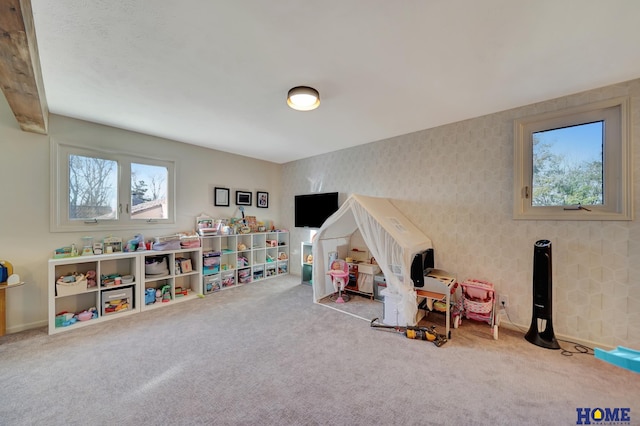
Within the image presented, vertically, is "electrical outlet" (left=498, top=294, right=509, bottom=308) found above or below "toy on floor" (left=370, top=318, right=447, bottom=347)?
above

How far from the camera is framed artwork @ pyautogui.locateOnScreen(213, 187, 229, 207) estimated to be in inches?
175

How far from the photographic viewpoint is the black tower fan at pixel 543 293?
233 cm

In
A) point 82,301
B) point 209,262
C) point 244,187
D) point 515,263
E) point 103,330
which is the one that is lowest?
point 103,330

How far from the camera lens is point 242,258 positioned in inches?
181

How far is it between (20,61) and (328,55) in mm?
2106

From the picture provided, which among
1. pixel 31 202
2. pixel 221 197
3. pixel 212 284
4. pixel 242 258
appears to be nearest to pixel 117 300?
pixel 212 284

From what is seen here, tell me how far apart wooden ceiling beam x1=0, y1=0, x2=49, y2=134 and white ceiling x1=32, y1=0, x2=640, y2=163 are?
0.18 meters

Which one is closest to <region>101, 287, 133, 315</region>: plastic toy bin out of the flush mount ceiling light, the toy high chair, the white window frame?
the white window frame

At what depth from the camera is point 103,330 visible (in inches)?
107

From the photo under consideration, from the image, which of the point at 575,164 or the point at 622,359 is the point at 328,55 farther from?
the point at 575,164

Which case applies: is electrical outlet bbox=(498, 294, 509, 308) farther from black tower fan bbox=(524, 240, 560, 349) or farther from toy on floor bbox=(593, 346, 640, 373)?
toy on floor bbox=(593, 346, 640, 373)

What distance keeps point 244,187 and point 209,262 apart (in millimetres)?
1689

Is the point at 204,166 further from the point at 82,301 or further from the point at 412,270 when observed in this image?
the point at 412,270

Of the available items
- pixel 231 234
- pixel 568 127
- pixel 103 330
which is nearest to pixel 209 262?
pixel 231 234
